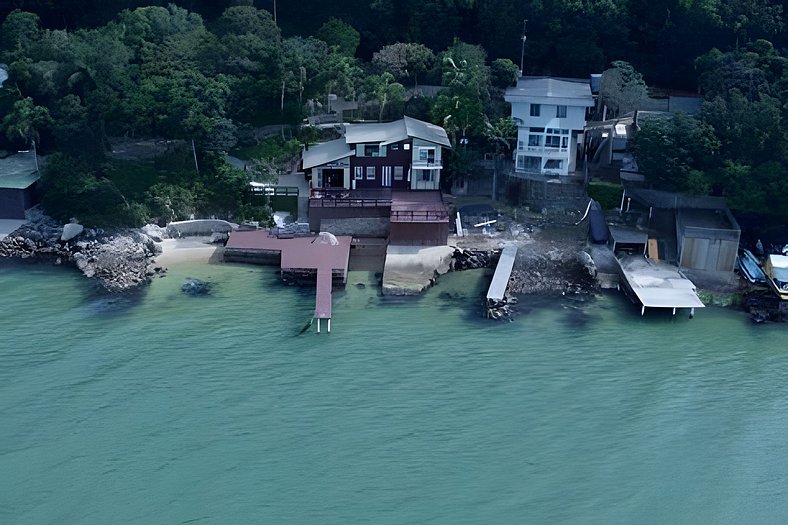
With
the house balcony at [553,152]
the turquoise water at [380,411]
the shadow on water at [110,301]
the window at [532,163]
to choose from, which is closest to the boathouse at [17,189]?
the turquoise water at [380,411]

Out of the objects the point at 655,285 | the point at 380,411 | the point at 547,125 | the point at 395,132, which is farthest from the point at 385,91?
the point at 380,411

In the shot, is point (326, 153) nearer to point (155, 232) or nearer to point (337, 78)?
point (337, 78)

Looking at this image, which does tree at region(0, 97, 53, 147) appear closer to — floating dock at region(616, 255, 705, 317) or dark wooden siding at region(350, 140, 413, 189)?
dark wooden siding at region(350, 140, 413, 189)

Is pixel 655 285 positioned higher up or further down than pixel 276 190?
further down

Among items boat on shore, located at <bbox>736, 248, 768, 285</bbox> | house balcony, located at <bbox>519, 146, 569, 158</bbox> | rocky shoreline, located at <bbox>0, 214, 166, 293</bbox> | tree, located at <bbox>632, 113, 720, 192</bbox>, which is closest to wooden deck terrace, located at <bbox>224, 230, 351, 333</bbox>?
rocky shoreline, located at <bbox>0, 214, 166, 293</bbox>

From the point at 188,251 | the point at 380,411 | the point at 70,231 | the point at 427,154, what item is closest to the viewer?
the point at 380,411

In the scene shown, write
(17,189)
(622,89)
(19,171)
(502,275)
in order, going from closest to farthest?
1. (502,275)
2. (17,189)
3. (19,171)
4. (622,89)

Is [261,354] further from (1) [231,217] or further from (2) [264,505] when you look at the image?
(1) [231,217]

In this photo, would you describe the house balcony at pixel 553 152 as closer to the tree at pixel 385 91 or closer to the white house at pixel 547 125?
the white house at pixel 547 125
